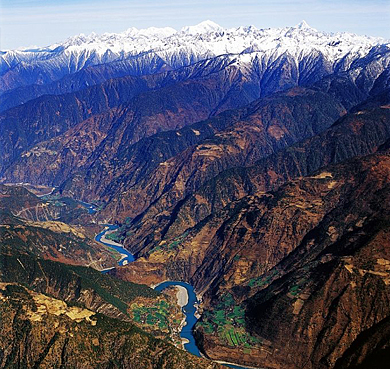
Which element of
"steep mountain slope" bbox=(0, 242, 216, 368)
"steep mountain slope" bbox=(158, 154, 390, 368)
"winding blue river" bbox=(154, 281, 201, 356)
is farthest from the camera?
"winding blue river" bbox=(154, 281, 201, 356)

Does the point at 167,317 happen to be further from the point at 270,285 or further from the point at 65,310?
the point at 65,310

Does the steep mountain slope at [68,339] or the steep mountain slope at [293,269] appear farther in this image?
the steep mountain slope at [293,269]

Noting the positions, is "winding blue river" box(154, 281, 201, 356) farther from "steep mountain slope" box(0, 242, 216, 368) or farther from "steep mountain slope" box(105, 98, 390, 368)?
"steep mountain slope" box(0, 242, 216, 368)

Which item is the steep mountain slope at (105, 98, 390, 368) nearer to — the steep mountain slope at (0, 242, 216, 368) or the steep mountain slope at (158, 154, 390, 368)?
the steep mountain slope at (158, 154, 390, 368)

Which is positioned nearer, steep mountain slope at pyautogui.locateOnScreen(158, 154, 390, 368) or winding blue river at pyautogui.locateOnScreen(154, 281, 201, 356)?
steep mountain slope at pyautogui.locateOnScreen(158, 154, 390, 368)

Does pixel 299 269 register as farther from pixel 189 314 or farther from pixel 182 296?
pixel 182 296

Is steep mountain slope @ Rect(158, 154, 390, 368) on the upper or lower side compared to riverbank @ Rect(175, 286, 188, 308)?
upper

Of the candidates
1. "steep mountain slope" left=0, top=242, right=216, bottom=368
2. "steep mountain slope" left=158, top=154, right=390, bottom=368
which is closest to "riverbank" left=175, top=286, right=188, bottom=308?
"steep mountain slope" left=158, top=154, right=390, bottom=368

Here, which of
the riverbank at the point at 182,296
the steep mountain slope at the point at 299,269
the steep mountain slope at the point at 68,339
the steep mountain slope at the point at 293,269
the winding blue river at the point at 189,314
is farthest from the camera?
the riverbank at the point at 182,296

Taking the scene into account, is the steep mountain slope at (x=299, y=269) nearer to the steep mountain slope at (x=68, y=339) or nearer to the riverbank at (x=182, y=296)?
the riverbank at (x=182, y=296)

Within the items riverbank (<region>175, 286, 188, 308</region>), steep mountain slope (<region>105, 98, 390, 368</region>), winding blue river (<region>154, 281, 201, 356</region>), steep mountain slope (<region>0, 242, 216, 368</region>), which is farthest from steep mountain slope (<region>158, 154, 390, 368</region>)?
steep mountain slope (<region>0, 242, 216, 368</region>)

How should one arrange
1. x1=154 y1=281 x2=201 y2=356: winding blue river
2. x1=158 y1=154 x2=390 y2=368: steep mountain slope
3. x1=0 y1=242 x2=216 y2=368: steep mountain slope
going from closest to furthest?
x1=0 y1=242 x2=216 y2=368: steep mountain slope, x1=158 y1=154 x2=390 y2=368: steep mountain slope, x1=154 y1=281 x2=201 y2=356: winding blue river

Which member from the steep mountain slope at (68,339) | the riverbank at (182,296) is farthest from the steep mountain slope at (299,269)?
the steep mountain slope at (68,339)
